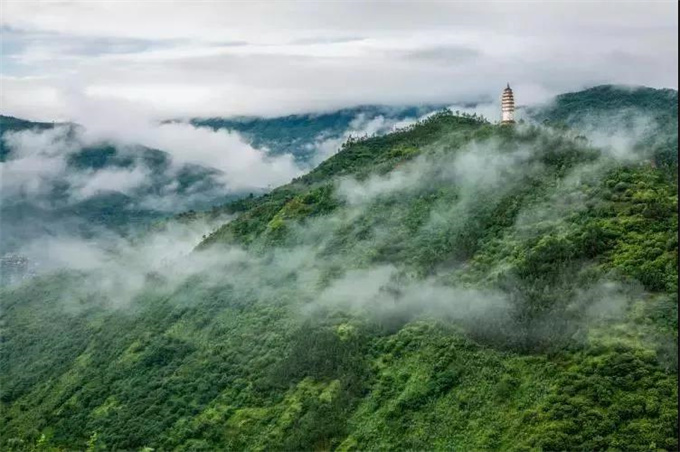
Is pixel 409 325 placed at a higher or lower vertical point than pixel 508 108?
lower

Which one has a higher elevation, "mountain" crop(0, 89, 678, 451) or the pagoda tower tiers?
the pagoda tower tiers

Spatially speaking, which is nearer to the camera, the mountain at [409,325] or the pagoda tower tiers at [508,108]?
the mountain at [409,325]

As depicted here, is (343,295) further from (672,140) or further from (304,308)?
(672,140)

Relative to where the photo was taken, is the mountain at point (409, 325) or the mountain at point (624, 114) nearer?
the mountain at point (409, 325)

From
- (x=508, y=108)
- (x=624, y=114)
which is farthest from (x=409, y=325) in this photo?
(x=624, y=114)

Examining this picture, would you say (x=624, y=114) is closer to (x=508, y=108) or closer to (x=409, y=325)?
(x=508, y=108)

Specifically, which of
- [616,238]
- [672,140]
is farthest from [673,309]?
[672,140]

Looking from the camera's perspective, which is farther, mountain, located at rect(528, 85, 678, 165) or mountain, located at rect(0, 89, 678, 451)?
mountain, located at rect(528, 85, 678, 165)

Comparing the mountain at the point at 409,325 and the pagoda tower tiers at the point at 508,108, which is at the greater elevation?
the pagoda tower tiers at the point at 508,108

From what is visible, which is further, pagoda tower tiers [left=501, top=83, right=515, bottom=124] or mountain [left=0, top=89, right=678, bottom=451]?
pagoda tower tiers [left=501, top=83, right=515, bottom=124]
